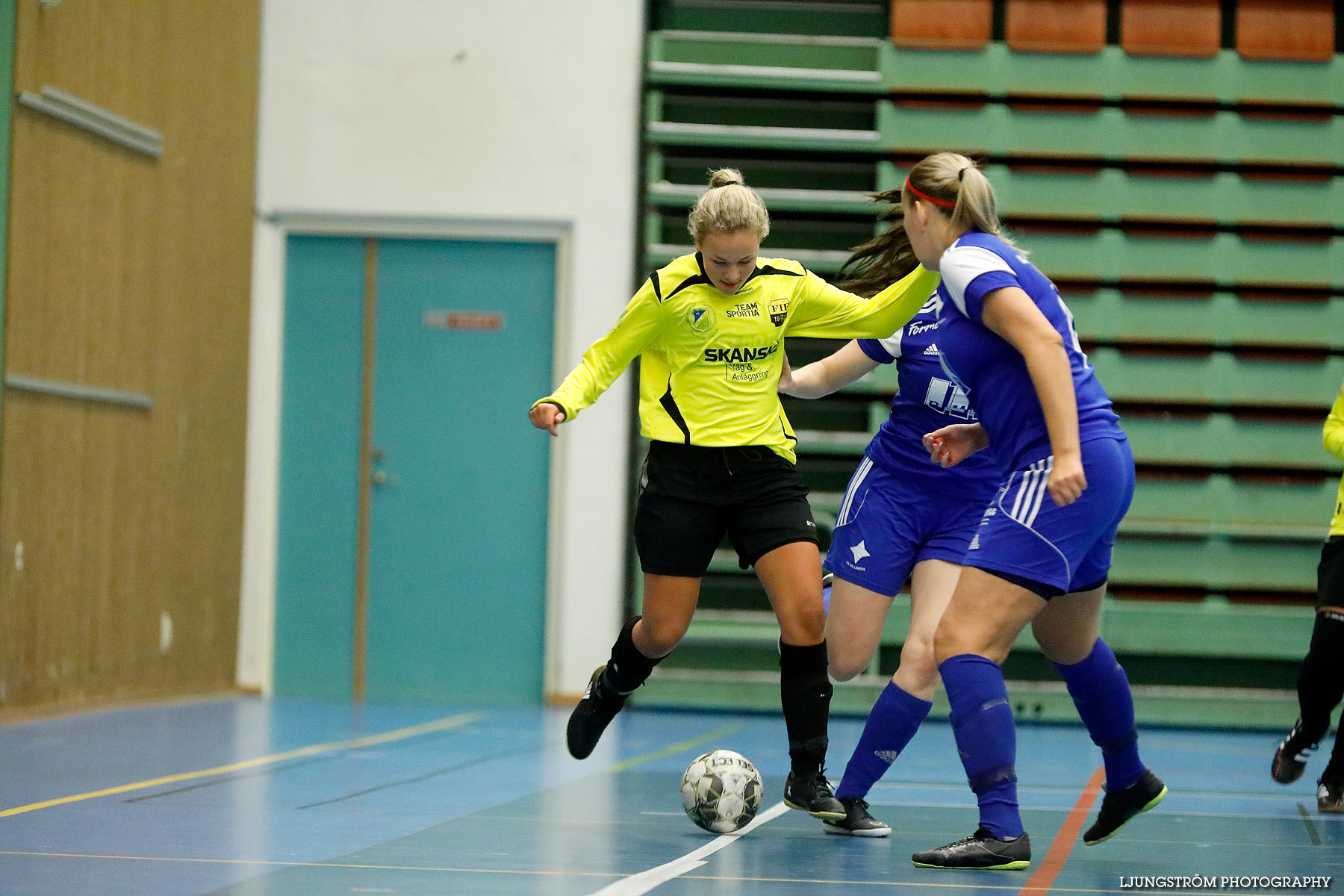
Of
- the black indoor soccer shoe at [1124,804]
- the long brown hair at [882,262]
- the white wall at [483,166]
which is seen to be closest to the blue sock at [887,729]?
the black indoor soccer shoe at [1124,804]

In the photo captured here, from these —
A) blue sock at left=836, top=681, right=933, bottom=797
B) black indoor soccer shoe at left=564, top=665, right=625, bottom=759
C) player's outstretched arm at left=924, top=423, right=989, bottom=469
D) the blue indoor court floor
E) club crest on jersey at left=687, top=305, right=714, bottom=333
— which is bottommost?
the blue indoor court floor

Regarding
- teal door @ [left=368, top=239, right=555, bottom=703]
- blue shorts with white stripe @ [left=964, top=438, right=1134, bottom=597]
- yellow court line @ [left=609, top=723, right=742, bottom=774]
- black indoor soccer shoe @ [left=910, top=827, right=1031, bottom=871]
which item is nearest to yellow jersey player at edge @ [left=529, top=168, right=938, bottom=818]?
black indoor soccer shoe @ [left=910, top=827, right=1031, bottom=871]

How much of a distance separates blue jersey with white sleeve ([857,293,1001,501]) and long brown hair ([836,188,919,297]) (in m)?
0.35

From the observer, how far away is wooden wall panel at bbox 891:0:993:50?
9.20m

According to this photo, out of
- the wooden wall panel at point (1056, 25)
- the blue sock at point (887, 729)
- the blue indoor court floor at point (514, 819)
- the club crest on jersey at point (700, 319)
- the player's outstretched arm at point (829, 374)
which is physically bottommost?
the blue indoor court floor at point (514, 819)

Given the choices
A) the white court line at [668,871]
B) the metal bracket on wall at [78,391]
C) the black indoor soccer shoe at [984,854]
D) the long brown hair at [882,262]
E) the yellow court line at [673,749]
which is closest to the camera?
the white court line at [668,871]

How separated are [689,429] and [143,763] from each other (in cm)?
265

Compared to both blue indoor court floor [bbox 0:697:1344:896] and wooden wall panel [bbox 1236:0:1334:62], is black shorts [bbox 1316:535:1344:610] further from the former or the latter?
wooden wall panel [bbox 1236:0:1334:62]

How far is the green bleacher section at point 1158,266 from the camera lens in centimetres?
905

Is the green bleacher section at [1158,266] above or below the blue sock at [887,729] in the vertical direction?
above

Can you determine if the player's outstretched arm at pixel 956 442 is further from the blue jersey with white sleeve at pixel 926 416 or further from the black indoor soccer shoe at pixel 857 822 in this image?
the black indoor soccer shoe at pixel 857 822

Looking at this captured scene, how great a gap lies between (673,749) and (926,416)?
114 inches

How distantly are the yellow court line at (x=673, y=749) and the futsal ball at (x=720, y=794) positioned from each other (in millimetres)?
1598

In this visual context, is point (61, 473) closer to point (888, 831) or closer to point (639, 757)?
point (639, 757)
